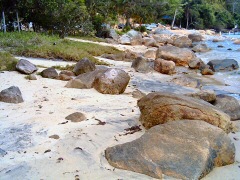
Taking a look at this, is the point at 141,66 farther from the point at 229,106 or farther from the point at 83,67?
the point at 229,106

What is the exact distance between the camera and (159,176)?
2799 millimetres

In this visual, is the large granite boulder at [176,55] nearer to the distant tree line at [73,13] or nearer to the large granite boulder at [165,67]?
the large granite boulder at [165,67]

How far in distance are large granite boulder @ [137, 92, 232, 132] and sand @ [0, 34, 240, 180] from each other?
286 millimetres

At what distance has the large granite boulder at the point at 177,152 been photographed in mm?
2854

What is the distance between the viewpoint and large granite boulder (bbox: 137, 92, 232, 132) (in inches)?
148

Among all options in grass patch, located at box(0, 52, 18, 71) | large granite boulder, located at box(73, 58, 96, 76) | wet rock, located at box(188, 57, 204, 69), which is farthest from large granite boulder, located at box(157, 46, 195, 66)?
grass patch, located at box(0, 52, 18, 71)

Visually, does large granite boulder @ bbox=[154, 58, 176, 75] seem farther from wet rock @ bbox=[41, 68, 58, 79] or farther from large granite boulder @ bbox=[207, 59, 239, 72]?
wet rock @ bbox=[41, 68, 58, 79]

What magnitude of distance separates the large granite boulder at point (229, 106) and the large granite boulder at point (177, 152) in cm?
172

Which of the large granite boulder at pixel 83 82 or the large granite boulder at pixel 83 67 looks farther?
the large granite boulder at pixel 83 67

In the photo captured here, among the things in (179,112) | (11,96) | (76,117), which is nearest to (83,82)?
(11,96)

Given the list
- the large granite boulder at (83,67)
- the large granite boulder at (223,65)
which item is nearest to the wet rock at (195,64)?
the large granite boulder at (223,65)

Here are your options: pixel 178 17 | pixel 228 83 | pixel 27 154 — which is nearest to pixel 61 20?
pixel 228 83

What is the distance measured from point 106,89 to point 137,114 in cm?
138

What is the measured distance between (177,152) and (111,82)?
3.09 m
